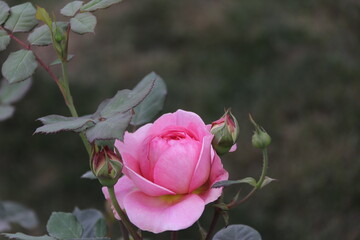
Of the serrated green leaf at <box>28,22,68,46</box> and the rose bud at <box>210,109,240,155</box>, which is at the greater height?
the serrated green leaf at <box>28,22,68,46</box>

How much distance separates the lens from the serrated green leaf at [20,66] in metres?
0.57

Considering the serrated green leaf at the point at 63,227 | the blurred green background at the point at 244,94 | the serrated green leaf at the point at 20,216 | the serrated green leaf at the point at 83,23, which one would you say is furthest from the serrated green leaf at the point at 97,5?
the blurred green background at the point at 244,94

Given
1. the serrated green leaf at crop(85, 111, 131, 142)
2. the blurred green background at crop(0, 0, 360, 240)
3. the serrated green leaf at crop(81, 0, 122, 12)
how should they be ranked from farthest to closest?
1. the blurred green background at crop(0, 0, 360, 240)
2. the serrated green leaf at crop(81, 0, 122, 12)
3. the serrated green leaf at crop(85, 111, 131, 142)

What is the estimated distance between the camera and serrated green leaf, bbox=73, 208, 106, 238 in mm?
706

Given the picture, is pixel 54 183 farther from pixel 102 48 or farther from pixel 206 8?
pixel 206 8

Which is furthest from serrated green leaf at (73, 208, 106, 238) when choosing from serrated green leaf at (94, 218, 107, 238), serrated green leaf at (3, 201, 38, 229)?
serrated green leaf at (3, 201, 38, 229)

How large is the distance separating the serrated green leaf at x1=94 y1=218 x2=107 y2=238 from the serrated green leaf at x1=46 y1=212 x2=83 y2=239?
0.16 ft

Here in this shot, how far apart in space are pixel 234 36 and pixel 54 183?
123cm

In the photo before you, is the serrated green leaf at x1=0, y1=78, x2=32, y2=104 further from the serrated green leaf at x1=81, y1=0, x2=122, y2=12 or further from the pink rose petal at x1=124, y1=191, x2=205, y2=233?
the pink rose petal at x1=124, y1=191, x2=205, y2=233

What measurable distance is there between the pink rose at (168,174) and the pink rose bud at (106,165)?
14mm

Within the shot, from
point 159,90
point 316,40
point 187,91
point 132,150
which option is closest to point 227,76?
point 187,91

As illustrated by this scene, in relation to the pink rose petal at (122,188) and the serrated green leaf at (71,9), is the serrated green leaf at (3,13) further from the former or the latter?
the pink rose petal at (122,188)

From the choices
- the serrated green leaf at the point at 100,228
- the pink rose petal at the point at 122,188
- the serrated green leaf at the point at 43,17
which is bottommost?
the serrated green leaf at the point at 100,228

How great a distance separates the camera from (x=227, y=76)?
2.70 metres
